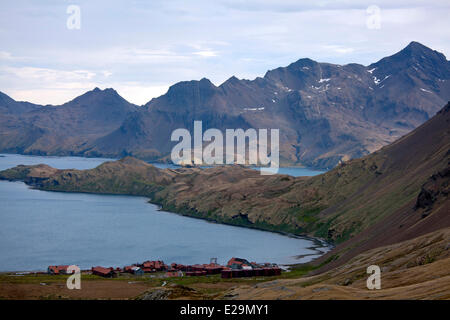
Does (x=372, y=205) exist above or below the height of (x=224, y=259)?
above

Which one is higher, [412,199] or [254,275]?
[412,199]

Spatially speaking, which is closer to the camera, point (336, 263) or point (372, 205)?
point (336, 263)

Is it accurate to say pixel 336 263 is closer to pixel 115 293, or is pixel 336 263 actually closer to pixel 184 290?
pixel 115 293

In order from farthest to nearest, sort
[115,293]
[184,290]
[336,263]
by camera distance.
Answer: [336,263], [115,293], [184,290]

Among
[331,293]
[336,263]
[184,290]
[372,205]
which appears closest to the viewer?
[331,293]
